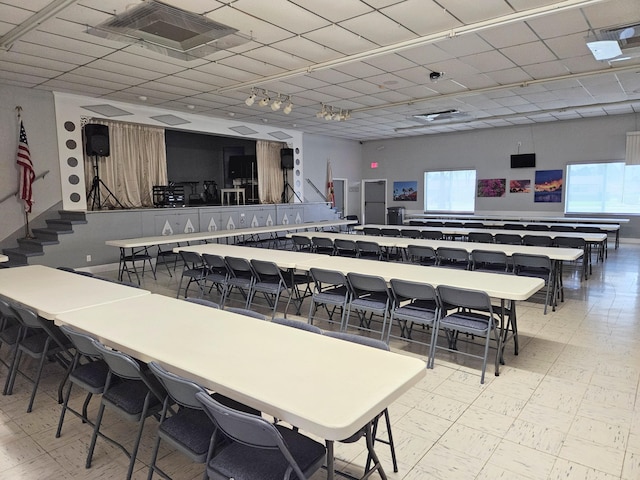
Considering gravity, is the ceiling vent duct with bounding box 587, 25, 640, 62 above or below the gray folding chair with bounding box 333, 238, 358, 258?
above

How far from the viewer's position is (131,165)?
9234mm

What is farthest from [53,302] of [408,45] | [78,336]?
[408,45]

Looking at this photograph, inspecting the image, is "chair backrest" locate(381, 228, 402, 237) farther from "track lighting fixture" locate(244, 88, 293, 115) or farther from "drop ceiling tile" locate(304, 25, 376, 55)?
"drop ceiling tile" locate(304, 25, 376, 55)

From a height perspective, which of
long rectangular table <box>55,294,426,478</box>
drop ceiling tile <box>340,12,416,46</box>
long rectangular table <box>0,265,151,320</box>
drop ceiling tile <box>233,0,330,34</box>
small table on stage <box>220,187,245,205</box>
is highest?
drop ceiling tile <box>340,12,416,46</box>

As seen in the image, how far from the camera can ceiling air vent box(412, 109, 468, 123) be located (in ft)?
32.4

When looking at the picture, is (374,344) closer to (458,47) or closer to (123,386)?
(123,386)

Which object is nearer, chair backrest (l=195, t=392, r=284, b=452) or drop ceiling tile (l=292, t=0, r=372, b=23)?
chair backrest (l=195, t=392, r=284, b=452)

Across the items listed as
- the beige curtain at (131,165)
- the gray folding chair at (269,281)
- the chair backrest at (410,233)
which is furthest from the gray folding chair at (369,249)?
→ the beige curtain at (131,165)

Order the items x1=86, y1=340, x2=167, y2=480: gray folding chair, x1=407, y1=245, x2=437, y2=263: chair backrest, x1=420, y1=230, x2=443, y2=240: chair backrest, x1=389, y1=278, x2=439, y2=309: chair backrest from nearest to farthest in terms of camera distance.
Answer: x1=86, y1=340, x2=167, y2=480: gray folding chair, x1=389, y1=278, x2=439, y2=309: chair backrest, x1=407, y1=245, x2=437, y2=263: chair backrest, x1=420, y1=230, x2=443, y2=240: chair backrest

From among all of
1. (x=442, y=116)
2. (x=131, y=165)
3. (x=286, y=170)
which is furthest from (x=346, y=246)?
(x=286, y=170)

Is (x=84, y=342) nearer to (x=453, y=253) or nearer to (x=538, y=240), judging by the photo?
(x=453, y=253)

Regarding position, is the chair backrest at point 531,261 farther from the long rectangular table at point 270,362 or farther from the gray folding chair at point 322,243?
the long rectangular table at point 270,362

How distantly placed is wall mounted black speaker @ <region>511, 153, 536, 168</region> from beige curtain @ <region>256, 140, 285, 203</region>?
711 centimetres

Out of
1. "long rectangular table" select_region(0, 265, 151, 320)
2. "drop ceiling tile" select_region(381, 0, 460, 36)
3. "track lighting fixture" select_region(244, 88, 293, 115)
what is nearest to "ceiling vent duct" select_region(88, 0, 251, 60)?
"drop ceiling tile" select_region(381, 0, 460, 36)
